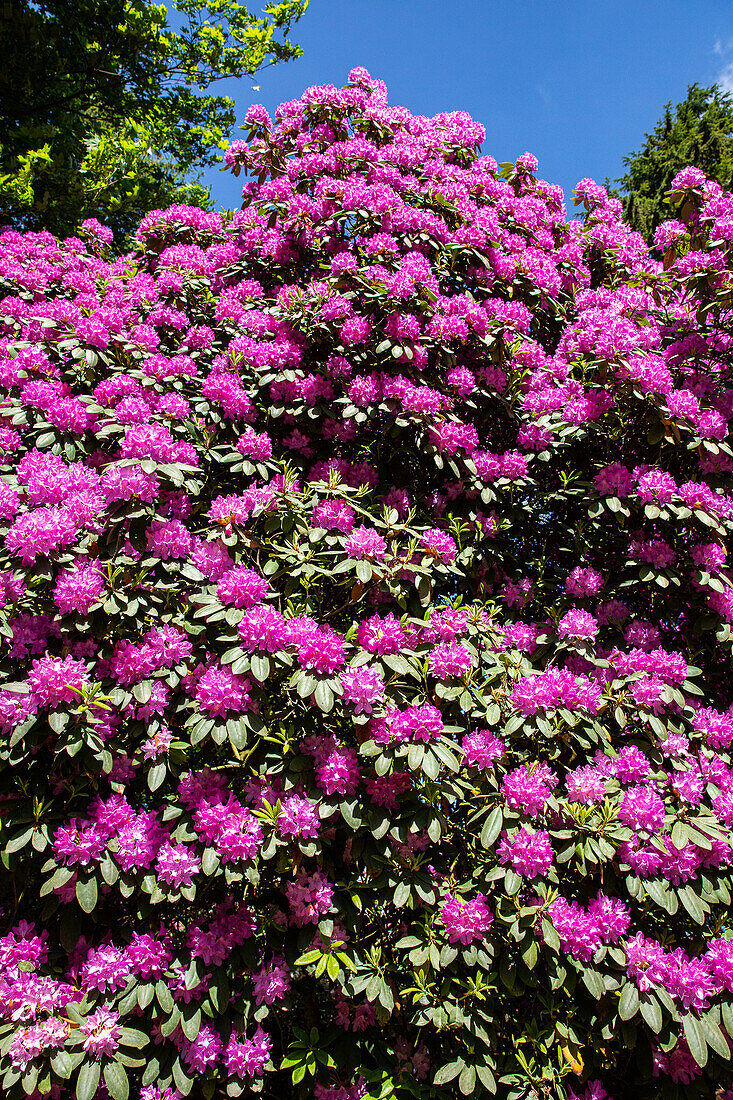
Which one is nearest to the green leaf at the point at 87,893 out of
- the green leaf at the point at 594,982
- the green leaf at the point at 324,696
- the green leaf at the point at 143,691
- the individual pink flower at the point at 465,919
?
the green leaf at the point at 143,691

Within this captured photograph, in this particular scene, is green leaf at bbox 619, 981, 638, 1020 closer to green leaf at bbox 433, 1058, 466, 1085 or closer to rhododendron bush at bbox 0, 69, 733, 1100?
rhododendron bush at bbox 0, 69, 733, 1100

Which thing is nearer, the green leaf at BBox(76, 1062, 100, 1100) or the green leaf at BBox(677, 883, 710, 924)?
the green leaf at BBox(76, 1062, 100, 1100)

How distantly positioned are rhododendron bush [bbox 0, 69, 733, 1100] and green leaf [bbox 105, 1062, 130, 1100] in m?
0.01

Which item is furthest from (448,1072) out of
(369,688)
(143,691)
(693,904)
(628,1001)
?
(143,691)

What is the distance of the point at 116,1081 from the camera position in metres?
1.87

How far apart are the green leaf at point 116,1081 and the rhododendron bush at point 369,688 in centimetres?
1

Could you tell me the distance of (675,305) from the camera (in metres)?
3.17

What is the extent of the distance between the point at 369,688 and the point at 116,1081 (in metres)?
1.37

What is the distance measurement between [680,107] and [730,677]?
719 inches

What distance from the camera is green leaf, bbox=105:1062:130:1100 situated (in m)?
1.85

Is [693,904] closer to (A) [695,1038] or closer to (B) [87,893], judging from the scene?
(A) [695,1038]

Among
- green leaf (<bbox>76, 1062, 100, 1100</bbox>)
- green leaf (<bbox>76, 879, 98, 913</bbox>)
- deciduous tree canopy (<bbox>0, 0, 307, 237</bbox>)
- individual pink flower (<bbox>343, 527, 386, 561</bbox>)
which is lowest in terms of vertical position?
green leaf (<bbox>76, 1062, 100, 1100</bbox>)

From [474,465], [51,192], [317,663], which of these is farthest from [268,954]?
[51,192]

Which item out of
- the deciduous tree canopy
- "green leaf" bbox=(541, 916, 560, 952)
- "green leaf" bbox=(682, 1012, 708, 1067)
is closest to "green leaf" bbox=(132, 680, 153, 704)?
"green leaf" bbox=(541, 916, 560, 952)
